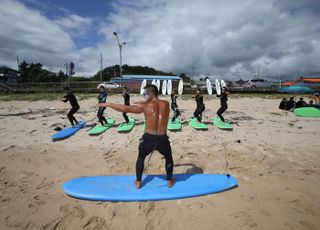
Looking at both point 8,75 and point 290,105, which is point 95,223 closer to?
point 290,105

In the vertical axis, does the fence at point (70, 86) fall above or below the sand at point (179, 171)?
above

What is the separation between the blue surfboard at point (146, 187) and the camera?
3.63 metres

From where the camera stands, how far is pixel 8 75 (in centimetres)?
5153

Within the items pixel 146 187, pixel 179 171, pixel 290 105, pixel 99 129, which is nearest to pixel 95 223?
pixel 146 187

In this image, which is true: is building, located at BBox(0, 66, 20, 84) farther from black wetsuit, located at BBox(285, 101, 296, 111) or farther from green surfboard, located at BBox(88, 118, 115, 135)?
black wetsuit, located at BBox(285, 101, 296, 111)

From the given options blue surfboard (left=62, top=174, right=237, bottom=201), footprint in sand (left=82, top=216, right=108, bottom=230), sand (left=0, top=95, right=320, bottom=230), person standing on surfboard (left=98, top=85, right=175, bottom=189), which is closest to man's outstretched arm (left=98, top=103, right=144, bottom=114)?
person standing on surfboard (left=98, top=85, right=175, bottom=189)

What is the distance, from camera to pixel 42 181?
4410 mm

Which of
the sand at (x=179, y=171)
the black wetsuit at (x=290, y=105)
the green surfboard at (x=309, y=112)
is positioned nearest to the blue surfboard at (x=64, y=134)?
the sand at (x=179, y=171)

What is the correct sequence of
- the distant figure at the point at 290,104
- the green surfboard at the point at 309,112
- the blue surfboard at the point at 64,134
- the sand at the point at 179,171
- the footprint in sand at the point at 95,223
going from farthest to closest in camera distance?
the distant figure at the point at 290,104
the green surfboard at the point at 309,112
the blue surfboard at the point at 64,134
the sand at the point at 179,171
the footprint in sand at the point at 95,223

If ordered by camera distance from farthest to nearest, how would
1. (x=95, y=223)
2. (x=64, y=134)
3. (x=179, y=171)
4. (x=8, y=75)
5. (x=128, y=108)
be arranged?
1. (x=8, y=75)
2. (x=64, y=134)
3. (x=179, y=171)
4. (x=128, y=108)
5. (x=95, y=223)

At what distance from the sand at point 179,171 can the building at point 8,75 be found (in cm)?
4968

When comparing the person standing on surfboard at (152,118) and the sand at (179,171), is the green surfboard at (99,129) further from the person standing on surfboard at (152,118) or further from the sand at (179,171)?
the person standing on surfboard at (152,118)

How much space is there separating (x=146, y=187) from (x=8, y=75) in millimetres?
62928

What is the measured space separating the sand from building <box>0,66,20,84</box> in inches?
1956
